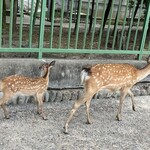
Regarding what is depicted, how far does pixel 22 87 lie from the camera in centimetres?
488

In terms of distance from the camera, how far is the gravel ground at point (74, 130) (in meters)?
4.39

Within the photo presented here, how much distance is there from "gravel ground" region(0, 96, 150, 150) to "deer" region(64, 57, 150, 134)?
0.20 meters

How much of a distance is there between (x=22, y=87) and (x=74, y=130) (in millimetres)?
988

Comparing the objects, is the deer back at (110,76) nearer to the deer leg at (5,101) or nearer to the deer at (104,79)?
the deer at (104,79)

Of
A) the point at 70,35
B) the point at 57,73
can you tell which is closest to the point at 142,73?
the point at 57,73

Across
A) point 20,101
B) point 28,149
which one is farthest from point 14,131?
point 20,101

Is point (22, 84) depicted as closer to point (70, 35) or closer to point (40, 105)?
point (40, 105)

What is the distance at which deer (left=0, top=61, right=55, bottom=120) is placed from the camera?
4.78 m

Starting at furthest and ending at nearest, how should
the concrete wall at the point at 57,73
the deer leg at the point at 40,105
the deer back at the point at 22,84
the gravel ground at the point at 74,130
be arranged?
1. the concrete wall at the point at 57,73
2. the deer leg at the point at 40,105
3. the deer back at the point at 22,84
4. the gravel ground at the point at 74,130

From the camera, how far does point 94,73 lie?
192 inches

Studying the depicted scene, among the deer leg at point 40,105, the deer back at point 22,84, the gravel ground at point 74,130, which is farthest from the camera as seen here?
the deer leg at point 40,105

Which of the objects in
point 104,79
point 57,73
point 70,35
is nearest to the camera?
point 104,79

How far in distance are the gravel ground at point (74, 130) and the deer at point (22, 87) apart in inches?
9.8

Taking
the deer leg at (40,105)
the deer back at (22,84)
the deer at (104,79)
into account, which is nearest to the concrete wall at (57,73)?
the deer leg at (40,105)
